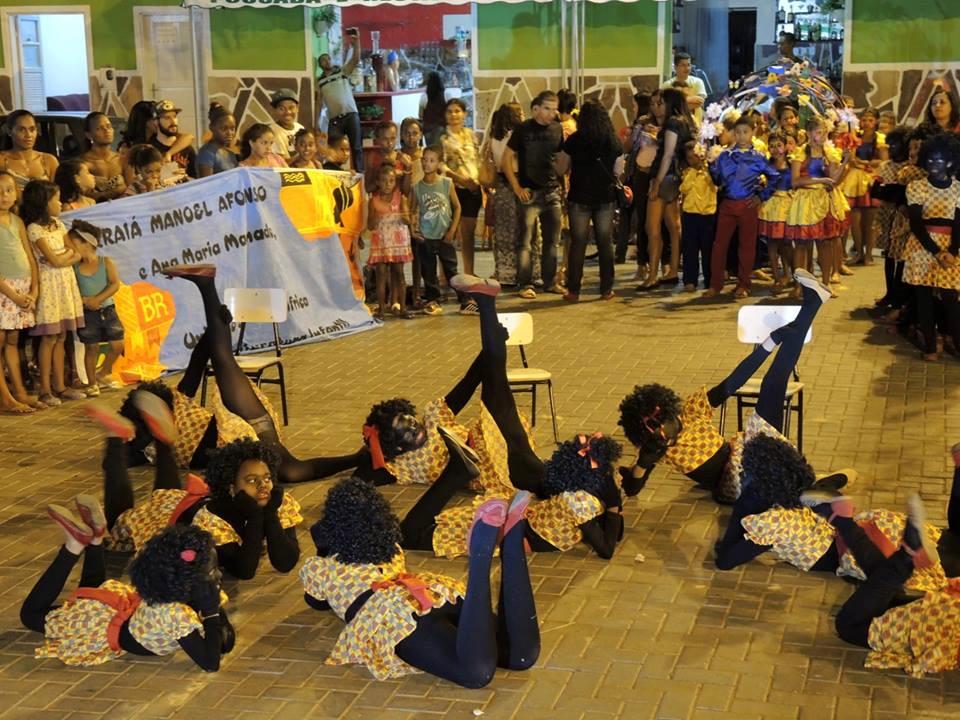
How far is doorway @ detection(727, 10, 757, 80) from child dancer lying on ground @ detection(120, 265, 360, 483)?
17.8m

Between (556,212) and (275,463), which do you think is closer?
(275,463)

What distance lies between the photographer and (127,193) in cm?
1048

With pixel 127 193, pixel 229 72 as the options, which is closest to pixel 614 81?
pixel 229 72

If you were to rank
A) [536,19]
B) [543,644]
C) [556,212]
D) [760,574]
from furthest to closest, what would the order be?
1. [536,19]
2. [556,212]
3. [760,574]
4. [543,644]

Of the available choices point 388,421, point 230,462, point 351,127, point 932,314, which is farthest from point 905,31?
point 230,462

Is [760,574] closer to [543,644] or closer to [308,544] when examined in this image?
[543,644]

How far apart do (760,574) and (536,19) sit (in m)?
12.3

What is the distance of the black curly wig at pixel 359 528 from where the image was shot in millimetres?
5395

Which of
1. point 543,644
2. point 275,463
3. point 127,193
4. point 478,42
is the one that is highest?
point 478,42

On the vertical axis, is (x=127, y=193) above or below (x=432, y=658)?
above

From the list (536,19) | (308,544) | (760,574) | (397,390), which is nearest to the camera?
(760,574)

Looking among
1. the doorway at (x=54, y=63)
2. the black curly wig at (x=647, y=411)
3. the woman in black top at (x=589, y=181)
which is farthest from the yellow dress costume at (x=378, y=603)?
the doorway at (x=54, y=63)

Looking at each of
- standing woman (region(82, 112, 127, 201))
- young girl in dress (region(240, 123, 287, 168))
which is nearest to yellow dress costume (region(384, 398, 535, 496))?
standing woman (region(82, 112, 127, 201))

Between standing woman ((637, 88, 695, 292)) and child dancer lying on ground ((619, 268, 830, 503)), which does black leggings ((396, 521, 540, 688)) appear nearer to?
child dancer lying on ground ((619, 268, 830, 503))
